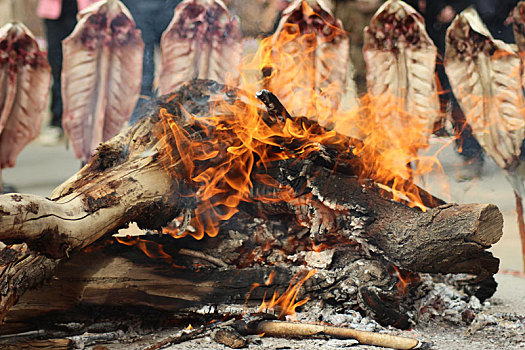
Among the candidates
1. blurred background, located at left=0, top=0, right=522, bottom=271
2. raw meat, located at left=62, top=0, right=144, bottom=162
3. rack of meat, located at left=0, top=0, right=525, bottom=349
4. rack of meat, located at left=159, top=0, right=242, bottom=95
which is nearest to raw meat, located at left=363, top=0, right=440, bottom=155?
blurred background, located at left=0, top=0, right=522, bottom=271

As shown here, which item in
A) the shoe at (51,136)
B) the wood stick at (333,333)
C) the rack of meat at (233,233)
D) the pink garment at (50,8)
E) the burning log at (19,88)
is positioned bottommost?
the wood stick at (333,333)

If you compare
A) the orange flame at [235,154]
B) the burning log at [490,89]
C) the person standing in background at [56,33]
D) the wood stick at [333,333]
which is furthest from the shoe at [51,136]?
the burning log at [490,89]

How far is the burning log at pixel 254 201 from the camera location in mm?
2184

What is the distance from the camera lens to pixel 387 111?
15.2 ft

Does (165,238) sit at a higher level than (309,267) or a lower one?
higher

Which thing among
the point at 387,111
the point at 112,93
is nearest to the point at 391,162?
the point at 387,111

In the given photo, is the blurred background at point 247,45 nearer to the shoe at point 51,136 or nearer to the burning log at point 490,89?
the shoe at point 51,136

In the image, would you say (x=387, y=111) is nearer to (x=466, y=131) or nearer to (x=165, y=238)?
(x=466, y=131)

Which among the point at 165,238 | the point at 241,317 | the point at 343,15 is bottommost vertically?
the point at 241,317

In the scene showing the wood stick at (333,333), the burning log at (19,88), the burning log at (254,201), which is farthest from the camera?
the burning log at (19,88)

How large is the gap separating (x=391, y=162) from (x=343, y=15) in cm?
230

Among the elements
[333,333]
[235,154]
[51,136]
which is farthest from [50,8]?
[333,333]

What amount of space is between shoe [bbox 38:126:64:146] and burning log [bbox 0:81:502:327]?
98.5 inches

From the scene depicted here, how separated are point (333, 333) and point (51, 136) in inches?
144
